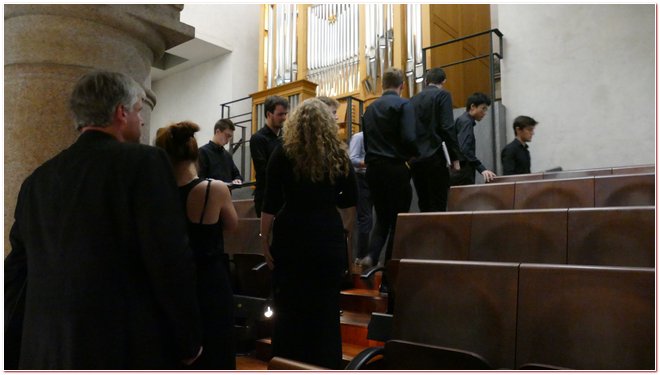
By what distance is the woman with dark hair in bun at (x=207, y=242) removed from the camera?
4.56 feet

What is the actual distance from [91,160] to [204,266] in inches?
17.8

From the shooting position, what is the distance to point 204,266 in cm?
139

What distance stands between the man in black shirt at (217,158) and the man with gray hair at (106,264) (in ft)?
7.53

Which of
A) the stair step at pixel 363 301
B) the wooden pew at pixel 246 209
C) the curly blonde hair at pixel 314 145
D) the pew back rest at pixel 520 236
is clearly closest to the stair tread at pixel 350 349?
the stair step at pixel 363 301

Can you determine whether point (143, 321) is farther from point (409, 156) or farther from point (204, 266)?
point (409, 156)

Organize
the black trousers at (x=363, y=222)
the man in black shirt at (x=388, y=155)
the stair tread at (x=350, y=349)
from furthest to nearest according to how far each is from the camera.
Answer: the black trousers at (x=363, y=222)
the man in black shirt at (x=388, y=155)
the stair tread at (x=350, y=349)

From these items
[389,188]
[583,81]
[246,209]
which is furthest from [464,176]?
[583,81]

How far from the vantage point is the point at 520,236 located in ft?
6.49

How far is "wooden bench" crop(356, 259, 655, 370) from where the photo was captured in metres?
1.23

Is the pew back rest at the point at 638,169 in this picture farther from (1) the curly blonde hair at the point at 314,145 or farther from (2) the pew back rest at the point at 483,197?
(1) the curly blonde hair at the point at 314,145

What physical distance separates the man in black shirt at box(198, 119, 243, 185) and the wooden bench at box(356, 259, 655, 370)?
2.06 meters

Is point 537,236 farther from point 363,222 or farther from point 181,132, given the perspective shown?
point 363,222

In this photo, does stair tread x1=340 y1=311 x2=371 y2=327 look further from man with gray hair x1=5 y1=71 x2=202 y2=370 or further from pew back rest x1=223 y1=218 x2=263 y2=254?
man with gray hair x1=5 y1=71 x2=202 y2=370

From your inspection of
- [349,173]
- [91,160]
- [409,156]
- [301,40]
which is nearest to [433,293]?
[349,173]
